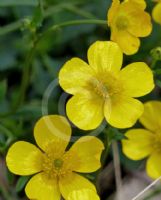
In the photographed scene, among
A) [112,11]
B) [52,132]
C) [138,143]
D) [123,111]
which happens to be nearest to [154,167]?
[138,143]

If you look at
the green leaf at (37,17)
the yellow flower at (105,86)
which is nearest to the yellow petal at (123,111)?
the yellow flower at (105,86)

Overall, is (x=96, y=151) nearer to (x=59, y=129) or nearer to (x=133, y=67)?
(x=59, y=129)

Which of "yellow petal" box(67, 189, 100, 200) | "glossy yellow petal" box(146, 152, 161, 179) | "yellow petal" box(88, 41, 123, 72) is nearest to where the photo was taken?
"yellow petal" box(67, 189, 100, 200)

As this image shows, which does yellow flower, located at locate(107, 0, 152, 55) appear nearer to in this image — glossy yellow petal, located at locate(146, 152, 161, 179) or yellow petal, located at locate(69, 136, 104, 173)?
yellow petal, located at locate(69, 136, 104, 173)

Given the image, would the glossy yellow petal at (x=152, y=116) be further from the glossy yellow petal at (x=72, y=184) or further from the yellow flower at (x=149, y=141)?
the glossy yellow petal at (x=72, y=184)

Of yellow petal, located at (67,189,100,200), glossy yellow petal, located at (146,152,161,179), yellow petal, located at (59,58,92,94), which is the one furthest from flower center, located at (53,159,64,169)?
glossy yellow petal, located at (146,152,161,179)

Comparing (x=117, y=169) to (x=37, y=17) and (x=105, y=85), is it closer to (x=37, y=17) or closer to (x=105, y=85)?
(x=105, y=85)

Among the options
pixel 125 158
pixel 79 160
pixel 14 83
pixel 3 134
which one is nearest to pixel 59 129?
pixel 79 160

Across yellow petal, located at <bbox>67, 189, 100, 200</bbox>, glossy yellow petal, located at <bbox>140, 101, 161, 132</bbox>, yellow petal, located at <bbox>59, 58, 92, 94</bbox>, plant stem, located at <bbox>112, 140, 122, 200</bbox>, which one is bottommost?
plant stem, located at <bbox>112, 140, 122, 200</bbox>
